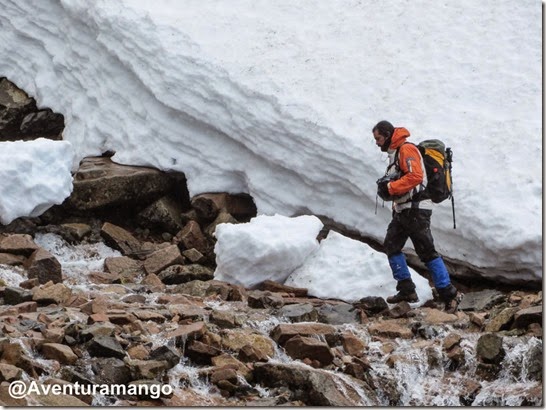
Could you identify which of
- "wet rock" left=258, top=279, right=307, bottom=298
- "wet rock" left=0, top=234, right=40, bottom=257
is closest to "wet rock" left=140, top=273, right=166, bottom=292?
"wet rock" left=258, top=279, right=307, bottom=298

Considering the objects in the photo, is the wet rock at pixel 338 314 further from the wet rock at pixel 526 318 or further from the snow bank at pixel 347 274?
the wet rock at pixel 526 318

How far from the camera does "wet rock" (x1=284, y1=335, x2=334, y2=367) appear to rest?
7.73 metres

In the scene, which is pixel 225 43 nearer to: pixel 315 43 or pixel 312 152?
pixel 315 43

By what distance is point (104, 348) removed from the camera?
705 cm

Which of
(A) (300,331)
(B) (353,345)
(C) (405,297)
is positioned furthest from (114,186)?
(B) (353,345)

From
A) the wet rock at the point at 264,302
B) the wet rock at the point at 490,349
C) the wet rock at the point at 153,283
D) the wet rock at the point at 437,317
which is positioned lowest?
the wet rock at the point at 153,283

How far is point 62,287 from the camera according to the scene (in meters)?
8.85

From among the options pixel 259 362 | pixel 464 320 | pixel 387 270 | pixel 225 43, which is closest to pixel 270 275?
pixel 387 270

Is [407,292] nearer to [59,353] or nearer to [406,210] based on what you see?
[406,210]

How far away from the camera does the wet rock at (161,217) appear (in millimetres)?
12234

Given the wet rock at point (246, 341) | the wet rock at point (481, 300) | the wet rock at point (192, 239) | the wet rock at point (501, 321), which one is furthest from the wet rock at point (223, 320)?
the wet rock at point (192, 239)

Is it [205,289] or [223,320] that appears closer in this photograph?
[223,320]

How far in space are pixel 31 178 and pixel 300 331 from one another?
496 cm

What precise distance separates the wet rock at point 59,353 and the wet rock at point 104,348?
0.17m
